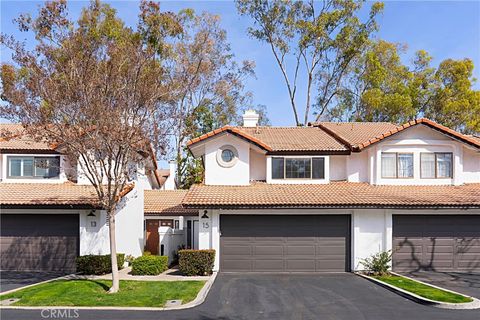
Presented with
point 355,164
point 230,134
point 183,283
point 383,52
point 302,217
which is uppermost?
point 383,52

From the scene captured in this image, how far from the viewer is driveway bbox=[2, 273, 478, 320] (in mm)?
11445

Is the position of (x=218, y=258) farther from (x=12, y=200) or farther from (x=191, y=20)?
(x=191, y=20)

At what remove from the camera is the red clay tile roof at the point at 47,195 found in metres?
18.2

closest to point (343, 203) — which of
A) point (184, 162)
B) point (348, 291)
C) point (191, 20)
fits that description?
point (348, 291)

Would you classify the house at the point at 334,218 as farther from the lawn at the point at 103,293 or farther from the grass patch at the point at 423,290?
the lawn at the point at 103,293

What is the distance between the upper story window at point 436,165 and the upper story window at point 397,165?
1.92 feet

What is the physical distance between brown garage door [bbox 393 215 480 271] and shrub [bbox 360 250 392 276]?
0.94 meters

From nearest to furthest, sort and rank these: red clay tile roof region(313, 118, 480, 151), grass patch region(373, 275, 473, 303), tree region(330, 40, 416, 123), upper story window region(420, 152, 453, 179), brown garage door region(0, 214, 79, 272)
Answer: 1. grass patch region(373, 275, 473, 303)
2. brown garage door region(0, 214, 79, 272)
3. red clay tile roof region(313, 118, 480, 151)
4. upper story window region(420, 152, 453, 179)
5. tree region(330, 40, 416, 123)

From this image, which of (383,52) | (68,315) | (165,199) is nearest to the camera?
(68,315)

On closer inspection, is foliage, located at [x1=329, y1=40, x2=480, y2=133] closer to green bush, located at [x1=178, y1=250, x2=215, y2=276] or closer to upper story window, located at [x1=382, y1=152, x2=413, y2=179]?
upper story window, located at [x1=382, y1=152, x2=413, y2=179]

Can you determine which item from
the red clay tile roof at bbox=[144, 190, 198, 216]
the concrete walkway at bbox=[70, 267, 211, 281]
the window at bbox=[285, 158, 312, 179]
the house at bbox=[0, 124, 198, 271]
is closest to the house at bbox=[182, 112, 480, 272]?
the window at bbox=[285, 158, 312, 179]

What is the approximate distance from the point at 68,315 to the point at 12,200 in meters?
8.85

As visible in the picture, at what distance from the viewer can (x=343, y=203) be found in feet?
59.0

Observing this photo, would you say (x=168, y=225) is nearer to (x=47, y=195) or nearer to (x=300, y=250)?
(x=47, y=195)
